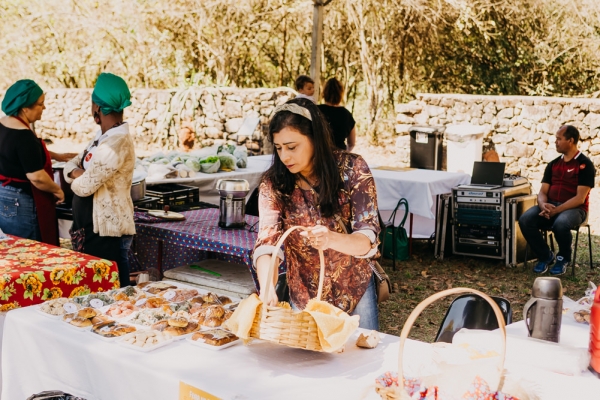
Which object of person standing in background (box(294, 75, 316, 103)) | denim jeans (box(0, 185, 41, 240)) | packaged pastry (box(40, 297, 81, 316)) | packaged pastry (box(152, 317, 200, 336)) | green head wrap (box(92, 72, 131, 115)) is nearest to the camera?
packaged pastry (box(152, 317, 200, 336))

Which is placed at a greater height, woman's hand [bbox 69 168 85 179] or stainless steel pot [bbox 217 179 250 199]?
woman's hand [bbox 69 168 85 179]

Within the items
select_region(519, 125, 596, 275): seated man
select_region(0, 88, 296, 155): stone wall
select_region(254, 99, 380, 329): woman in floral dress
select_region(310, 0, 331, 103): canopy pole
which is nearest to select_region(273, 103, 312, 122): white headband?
select_region(254, 99, 380, 329): woman in floral dress

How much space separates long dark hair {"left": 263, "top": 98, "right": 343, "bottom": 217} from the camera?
2.49 meters

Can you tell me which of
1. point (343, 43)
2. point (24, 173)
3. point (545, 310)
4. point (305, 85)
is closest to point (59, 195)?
point (24, 173)

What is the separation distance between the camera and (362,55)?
1474cm

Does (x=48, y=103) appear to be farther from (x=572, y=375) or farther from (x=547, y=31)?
(x=572, y=375)

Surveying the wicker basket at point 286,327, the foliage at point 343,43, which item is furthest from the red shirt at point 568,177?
the foliage at point 343,43

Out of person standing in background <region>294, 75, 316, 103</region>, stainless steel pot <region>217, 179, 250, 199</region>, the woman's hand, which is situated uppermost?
person standing in background <region>294, 75, 316, 103</region>

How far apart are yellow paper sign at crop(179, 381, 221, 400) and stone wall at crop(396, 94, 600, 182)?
380 inches

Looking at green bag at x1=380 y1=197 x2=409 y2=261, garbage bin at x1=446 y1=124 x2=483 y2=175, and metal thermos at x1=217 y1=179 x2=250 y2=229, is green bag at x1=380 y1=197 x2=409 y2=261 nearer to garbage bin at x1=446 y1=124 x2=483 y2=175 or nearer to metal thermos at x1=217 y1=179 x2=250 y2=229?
metal thermos at x1=217 y1=179 x2=250 y2=229

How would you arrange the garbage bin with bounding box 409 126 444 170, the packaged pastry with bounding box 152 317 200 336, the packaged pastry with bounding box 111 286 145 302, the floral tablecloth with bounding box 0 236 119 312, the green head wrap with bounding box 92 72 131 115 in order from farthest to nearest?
the garbage bin with bounding box 409 126 444 170, the green head wrap with bounding box 92 72 131 115, the floral tablecloth with bounding box 0 236 119 312, the packaged pastry with bounding box 111 286 145 302, the packaged pastry with bounding box 152 317 200 336

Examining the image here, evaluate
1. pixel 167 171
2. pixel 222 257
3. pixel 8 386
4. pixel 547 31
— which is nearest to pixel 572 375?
pixel 8 386

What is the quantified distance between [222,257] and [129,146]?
4.62 feet

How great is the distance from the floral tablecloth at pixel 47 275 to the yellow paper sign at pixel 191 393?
141 centimetres
